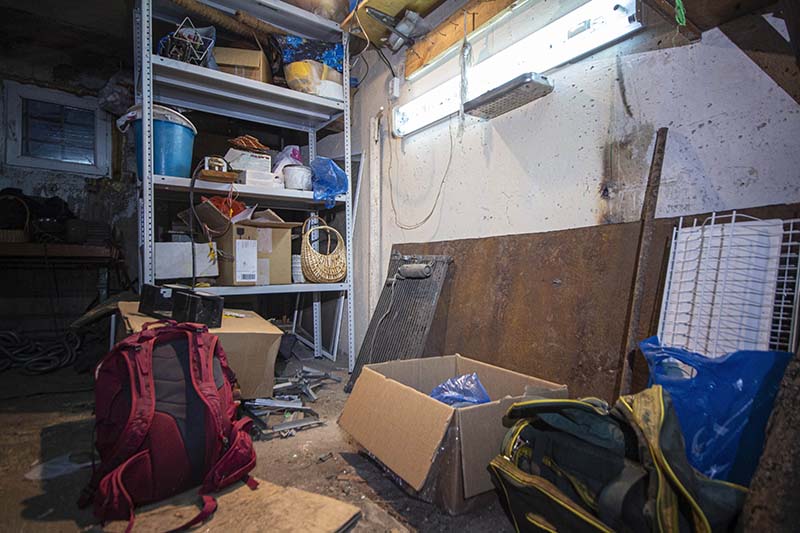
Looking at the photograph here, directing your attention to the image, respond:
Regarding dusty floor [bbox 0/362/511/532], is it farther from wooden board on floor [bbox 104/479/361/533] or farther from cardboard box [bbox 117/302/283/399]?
cardboard box [bbox 117/302/283/399]

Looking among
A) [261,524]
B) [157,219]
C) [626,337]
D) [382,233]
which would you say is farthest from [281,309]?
[626,337]

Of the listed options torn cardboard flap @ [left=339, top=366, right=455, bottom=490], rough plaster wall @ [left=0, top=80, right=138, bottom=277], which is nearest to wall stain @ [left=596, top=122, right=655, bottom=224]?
torn cardboard flap @ [left=339, top=366, right=455, bottom=490]

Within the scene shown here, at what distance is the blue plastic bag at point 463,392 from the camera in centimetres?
138

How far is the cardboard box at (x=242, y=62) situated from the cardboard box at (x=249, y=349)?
56.7 inches

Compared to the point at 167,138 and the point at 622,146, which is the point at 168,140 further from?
the point at 622,146

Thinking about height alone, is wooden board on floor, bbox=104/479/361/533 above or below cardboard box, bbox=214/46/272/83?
below

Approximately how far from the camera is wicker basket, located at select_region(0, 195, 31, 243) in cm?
285

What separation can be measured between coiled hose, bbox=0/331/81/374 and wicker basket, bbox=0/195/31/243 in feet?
2.22

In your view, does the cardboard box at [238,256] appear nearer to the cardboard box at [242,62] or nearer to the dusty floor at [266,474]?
the dusty floor at [266,474]

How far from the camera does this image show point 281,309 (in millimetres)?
3559

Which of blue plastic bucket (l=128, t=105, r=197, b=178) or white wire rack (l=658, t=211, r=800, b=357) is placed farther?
blue plastic bucket (l=128, t=105, r=197, b=178)

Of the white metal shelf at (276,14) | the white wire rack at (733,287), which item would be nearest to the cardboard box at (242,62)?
the white metal shelf at (276,14)

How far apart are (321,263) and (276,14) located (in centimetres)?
149

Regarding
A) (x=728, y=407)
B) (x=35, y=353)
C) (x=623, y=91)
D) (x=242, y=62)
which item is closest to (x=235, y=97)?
(x=242, y=62)
